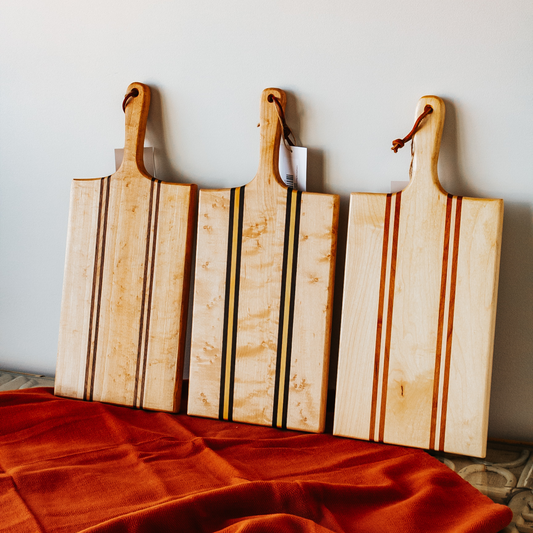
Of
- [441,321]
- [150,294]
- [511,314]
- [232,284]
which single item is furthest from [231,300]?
[511,314]

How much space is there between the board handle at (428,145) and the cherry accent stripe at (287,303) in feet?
Answer: 0.75

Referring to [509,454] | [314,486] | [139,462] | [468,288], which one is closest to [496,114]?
[468,288]

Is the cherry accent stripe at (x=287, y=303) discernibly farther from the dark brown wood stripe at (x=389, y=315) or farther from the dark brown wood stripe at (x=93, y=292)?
the dark brown wood stripe at (x=93, y=292)

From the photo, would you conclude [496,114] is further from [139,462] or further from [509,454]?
[139,462]

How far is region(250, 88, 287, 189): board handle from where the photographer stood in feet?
3.30

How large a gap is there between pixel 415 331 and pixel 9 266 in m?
1.01

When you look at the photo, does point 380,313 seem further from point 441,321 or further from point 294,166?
point 294,166

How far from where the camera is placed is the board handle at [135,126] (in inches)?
42.8

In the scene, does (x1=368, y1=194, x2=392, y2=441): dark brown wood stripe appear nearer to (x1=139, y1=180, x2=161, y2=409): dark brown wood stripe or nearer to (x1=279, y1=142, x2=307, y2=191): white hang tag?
(x1=279, y1=142, x2=307, y2=191): white hang tag

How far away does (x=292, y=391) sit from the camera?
3.24ft

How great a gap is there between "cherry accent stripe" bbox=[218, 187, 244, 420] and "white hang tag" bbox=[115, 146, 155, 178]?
0.79ft

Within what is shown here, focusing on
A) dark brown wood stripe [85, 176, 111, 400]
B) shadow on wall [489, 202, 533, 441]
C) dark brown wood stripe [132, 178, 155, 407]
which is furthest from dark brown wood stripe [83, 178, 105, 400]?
shadow on wall [489, 202, 533, 441]

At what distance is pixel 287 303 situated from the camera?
99 cm

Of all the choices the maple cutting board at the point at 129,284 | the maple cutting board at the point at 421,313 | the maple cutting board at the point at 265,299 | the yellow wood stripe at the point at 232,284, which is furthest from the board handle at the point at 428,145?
the maple cutting board at the point at 129,284
